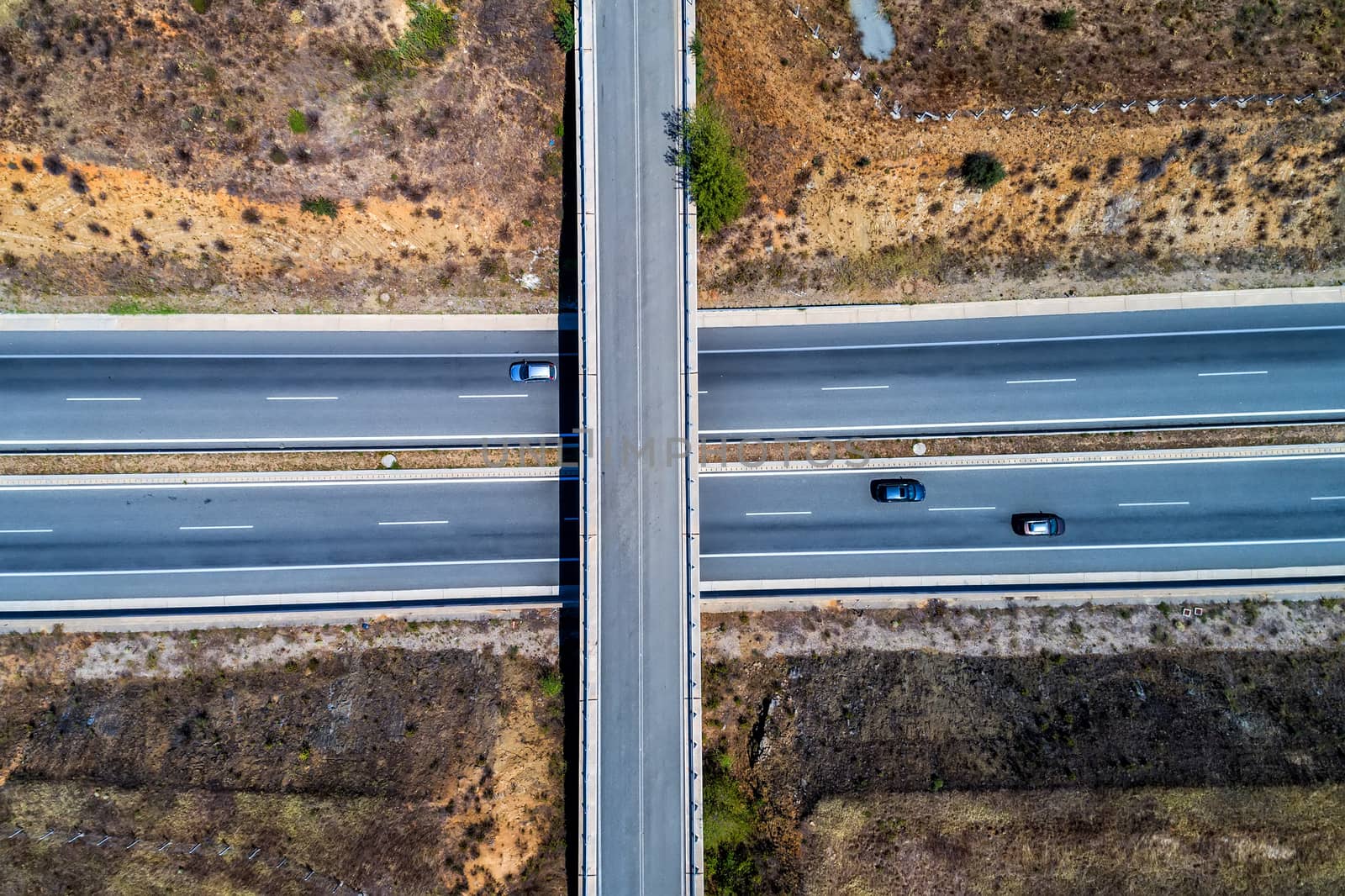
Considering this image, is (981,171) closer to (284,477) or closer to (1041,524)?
(1041,524)

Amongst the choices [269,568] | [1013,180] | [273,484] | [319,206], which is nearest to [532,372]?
[319,206]

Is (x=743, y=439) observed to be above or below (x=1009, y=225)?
below

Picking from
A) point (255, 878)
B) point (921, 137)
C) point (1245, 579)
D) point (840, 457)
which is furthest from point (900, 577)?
point (255, 878)

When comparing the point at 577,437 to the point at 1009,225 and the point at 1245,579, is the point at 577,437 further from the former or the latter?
the point at 1245,579

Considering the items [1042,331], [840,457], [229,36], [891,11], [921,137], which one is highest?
[891,11]

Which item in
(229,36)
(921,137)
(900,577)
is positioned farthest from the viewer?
(900,577)

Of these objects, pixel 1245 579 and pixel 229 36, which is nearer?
pixel 229 36
